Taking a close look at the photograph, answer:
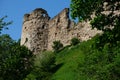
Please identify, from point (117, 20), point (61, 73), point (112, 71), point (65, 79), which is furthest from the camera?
point (61, 73)

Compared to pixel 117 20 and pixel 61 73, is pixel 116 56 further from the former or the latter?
pixel 61 73

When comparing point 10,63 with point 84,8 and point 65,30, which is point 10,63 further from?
point 65,30

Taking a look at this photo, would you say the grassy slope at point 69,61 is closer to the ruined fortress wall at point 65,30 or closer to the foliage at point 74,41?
the foliage at point 74,41

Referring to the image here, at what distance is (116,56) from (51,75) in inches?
623

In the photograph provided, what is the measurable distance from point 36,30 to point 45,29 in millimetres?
1098

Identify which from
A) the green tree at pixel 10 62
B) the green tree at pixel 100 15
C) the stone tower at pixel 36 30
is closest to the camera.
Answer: the green tree at pixel 100 15

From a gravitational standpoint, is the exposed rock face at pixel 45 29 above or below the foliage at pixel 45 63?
above

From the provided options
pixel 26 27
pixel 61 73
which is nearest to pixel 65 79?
pixel 61 73

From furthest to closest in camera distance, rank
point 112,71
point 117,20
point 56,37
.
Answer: point 56,37, point 112,71, point 117,20

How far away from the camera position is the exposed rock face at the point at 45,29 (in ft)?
159

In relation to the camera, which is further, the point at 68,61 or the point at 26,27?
the point at 26,27

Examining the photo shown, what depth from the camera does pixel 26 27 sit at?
172 feet

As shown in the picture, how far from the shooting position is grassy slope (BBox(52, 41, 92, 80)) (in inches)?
1241

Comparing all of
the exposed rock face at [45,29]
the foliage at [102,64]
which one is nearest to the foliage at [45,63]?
the exposed rock face at [45,29]
